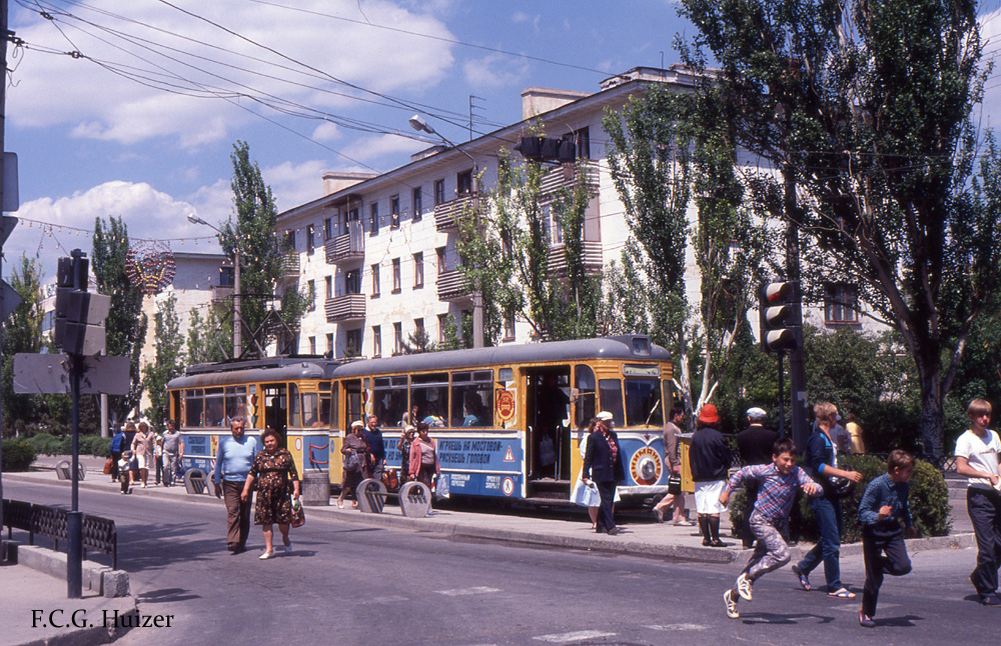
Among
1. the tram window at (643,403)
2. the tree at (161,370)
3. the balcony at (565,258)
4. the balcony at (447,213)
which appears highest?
the balcony at (447,213)

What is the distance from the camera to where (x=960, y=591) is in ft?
34.4

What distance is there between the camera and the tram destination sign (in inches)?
422

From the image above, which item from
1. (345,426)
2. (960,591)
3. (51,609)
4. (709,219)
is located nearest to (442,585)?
(51,609)

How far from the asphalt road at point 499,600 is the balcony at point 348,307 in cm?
3847

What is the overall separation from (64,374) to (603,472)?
7.63 m

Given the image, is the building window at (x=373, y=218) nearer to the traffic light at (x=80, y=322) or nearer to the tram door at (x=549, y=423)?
the tram door at (x=549, y=423)

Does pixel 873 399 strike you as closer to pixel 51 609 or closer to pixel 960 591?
pixel 960 591

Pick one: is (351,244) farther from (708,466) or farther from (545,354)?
(708,466)

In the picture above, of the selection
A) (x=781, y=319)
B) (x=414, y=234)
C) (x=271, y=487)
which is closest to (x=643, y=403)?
(x=781, y=319)

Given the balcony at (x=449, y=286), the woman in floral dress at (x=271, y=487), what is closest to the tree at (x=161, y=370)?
the balcony at (x=449, y=286)

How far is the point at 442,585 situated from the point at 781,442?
3.76 metres

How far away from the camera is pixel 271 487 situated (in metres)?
13.6

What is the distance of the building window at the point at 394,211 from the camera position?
5166cm

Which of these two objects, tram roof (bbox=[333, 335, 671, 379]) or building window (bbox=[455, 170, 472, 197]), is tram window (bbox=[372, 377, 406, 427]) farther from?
building window (bbox=[455, 170, 472, 197])
